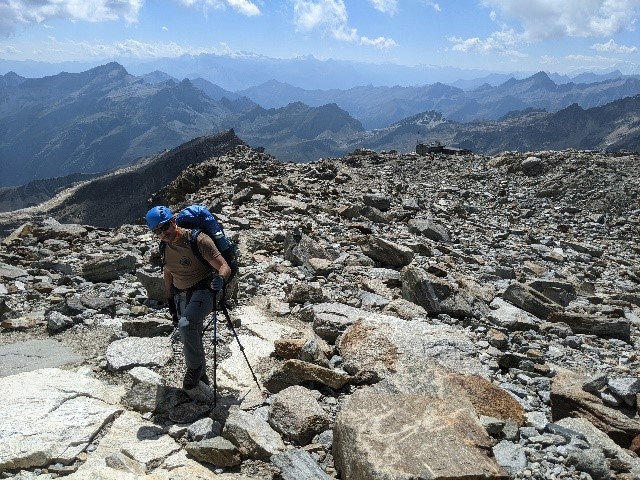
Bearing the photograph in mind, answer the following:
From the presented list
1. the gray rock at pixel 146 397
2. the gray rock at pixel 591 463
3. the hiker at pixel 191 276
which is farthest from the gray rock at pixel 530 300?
the gray rock at pixel 146 397

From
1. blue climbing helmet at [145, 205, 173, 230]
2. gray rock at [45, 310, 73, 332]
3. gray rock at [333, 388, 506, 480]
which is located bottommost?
gray rock at [45, 310, 73, 332]

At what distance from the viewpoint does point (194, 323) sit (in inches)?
285

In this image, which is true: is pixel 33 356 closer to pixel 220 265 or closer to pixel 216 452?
pixel 220 265

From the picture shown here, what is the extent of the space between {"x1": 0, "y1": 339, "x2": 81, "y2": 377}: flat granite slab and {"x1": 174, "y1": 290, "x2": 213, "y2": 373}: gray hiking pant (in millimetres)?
3595

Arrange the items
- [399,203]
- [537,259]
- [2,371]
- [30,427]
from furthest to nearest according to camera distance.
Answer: [399,203], [537,259], [2,371], [30,427]

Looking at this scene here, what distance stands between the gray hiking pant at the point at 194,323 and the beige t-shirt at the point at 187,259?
26 cm

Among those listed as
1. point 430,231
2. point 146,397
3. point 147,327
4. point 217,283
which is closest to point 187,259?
point 217,283

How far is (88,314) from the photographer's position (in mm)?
12086

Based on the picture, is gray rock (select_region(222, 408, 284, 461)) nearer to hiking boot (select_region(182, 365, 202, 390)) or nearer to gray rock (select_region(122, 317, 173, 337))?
hiking boot (select_region(182, 365, 202, 390))

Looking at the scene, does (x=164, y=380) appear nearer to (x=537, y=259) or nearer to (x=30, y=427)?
(x=30, y=427)

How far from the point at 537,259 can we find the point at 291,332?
13.0 m

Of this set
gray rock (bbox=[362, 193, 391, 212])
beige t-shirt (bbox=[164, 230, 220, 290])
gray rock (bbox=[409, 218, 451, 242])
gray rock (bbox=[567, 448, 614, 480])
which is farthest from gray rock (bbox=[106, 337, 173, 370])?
gray rock (bbox=[362, 193, 391, 212])

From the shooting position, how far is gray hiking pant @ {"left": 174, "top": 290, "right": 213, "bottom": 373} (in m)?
7.23

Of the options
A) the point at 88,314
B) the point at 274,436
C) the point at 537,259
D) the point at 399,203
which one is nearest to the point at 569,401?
the point at 274,436
